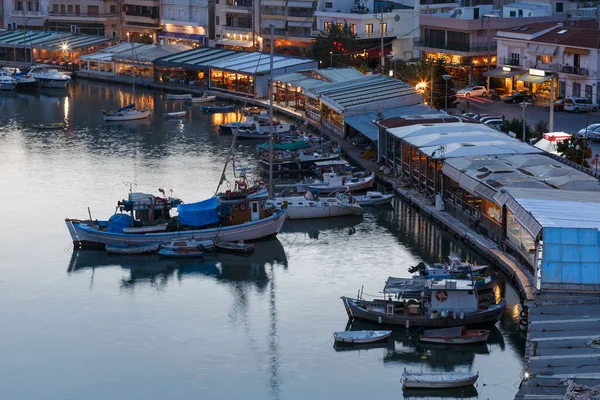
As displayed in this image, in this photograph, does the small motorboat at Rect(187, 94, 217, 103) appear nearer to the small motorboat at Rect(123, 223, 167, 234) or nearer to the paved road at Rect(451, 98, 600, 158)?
the paved road at Rect(451, 98, 600, 158)

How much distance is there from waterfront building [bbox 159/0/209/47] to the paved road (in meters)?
22.3

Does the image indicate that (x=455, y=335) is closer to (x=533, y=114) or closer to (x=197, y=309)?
(x=197, y=309)

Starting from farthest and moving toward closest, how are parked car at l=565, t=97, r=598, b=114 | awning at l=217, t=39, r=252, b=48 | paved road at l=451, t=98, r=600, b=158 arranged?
awning at l=217, t=39, r=252, b=48
parked car at l=565, t=97, r=598, b=114
paved road at l=451, t=98, r=600, b=158

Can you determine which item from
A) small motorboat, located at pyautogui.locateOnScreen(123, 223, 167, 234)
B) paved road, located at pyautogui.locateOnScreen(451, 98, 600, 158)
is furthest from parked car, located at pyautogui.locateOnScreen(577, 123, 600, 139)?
small motorboat, located at pyautogui.locateOnScreen(123, 223, 167, 234)

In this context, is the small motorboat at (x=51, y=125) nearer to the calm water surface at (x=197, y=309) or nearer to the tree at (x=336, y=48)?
the calm water surface at (x=197, y=309)

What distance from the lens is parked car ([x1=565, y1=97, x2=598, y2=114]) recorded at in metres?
41.3

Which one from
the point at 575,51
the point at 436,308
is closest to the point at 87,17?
the point at 575,51

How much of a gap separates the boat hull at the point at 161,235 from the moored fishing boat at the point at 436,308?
589cm

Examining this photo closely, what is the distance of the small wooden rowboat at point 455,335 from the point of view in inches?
855

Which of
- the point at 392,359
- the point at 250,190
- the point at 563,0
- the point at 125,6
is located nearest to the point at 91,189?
the point at 250,190

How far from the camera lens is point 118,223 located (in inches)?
1107

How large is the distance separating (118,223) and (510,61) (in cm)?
2251

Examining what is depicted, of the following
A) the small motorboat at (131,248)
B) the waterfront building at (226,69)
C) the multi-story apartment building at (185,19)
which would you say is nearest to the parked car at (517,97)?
the waterfront building at (226,69)

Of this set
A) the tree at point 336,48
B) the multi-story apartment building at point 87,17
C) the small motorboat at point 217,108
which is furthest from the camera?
the multi-story apartment building at point 87,17
